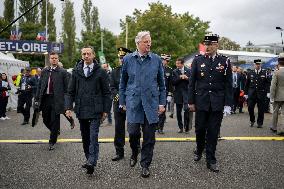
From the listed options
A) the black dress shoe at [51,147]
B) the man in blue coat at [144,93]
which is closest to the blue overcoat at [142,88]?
the man in blue coat at [144,93]

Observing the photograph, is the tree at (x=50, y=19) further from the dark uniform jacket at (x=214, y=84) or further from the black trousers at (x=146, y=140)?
the black trousers at (x=146, y=140)

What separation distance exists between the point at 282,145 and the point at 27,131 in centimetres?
688

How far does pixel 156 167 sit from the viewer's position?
20.1ft

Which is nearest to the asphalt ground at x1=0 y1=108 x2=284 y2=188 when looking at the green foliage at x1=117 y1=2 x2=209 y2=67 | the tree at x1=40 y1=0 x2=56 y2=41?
the green foliage at x1=117 y1=2 x2=209 y2=67

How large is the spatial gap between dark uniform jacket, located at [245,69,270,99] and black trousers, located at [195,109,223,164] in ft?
17.5

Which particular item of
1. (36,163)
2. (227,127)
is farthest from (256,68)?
(36,163)

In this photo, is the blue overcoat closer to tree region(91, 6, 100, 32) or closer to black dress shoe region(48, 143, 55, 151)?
black dress shoe region(48, 143, 55, 151)

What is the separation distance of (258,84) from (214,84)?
18.2ft

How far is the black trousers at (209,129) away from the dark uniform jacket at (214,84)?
0.43 ft

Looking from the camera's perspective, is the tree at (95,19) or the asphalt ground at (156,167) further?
the tree at (95,19)

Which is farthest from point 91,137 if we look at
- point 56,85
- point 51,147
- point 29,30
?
point 29,30

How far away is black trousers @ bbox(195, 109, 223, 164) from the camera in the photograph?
6117mm

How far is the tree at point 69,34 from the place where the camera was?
6519cm

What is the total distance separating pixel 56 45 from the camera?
974 inches
